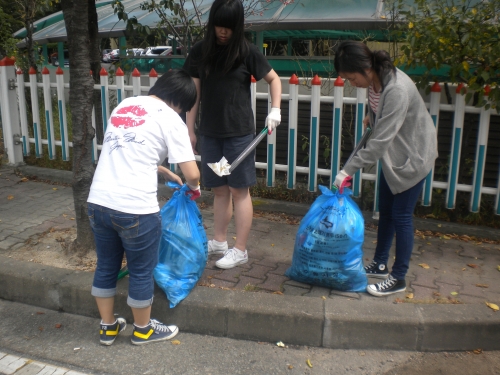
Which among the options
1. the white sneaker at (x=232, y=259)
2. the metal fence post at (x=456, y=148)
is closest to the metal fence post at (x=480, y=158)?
the metal fence post at (x=456, y=148)

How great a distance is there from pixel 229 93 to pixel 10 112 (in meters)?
3.65

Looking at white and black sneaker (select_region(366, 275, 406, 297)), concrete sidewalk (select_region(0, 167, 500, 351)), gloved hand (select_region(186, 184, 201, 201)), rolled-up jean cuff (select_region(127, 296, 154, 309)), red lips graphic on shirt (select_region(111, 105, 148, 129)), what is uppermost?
red lips graphic on shirt (select_region(111, 105, 148, 129))

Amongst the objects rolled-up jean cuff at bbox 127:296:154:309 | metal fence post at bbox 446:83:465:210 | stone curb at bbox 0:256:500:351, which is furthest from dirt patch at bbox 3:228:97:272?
metal fence post at bbox 446:83:465:210

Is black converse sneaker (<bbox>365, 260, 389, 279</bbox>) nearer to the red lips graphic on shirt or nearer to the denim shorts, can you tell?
the denim shorts

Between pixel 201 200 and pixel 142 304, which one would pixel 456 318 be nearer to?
pixel 142 304

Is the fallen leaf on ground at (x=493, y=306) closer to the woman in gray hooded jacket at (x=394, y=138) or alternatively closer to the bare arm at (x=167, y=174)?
the woman in gray hooded jacket at (x=394, y=138)

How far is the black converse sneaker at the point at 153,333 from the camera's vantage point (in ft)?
9.73

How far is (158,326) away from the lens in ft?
10.1

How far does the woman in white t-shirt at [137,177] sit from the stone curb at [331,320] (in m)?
0.40

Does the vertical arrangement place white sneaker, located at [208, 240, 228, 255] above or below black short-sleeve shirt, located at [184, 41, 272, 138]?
below

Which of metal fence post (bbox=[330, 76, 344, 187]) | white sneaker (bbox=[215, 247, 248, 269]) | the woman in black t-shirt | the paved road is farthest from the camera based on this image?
metal fence post (bbox=[330, 76, 344, 187])

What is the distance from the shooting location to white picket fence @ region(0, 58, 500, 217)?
4.36 meters

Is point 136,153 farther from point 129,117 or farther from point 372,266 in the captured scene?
point 372,266

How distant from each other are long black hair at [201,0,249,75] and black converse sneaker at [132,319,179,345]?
63.6 inches
